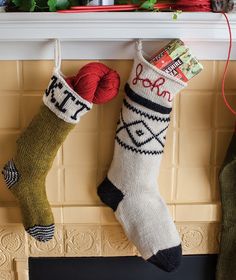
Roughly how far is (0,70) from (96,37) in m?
0.29

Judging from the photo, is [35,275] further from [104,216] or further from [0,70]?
[0,70]

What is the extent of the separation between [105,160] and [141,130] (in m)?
0.18

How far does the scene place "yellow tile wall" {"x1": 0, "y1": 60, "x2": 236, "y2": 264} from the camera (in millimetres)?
1236

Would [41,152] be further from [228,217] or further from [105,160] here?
[228,217]

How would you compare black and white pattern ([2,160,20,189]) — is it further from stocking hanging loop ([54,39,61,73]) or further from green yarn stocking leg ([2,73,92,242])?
stocking hanging loop ([54,39,61,73])

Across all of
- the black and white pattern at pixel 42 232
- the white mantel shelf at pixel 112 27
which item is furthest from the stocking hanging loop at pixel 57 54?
the black and white pattern at pixel 42 232

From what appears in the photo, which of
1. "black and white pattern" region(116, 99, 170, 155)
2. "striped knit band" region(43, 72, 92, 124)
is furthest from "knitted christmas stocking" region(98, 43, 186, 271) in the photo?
"striped knit band" region(43, 72, 92, 124)

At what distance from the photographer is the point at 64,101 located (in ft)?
3.66

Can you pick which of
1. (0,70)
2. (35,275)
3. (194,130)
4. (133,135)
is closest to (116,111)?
(133,135)

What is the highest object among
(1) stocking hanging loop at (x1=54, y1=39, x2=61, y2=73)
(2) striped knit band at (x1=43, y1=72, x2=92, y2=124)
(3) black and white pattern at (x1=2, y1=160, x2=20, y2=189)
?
(1) stocking hanging loop at (x1=54, y1=39, x2=61, y2=73)

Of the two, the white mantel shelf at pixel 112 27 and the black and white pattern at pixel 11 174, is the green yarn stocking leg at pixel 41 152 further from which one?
the white mantel shelf at pixel 112 27

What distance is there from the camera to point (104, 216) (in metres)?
1.30

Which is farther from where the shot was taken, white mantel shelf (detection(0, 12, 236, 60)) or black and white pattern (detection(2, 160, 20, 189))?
black and white pattern (detection(2, 160, 20, 189))

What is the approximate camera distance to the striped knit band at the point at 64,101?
1110 millimetres
